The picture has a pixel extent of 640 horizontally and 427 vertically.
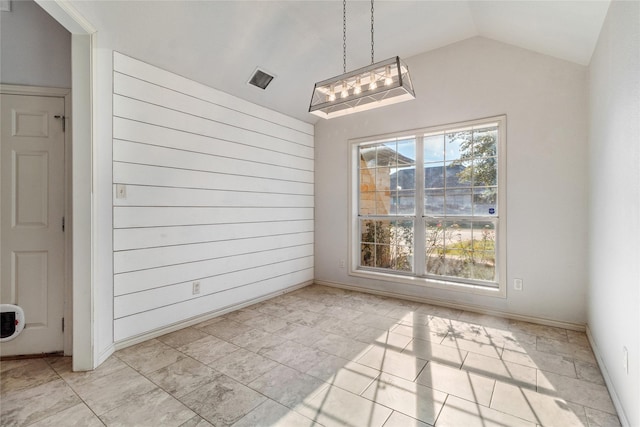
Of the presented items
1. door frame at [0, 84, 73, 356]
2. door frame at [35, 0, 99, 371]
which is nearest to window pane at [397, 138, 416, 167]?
door frame at [35, 0, 99, 371]

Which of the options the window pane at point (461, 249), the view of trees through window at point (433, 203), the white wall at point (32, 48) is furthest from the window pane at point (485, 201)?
the white wall at point (32, 48)

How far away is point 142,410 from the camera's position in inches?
69.9

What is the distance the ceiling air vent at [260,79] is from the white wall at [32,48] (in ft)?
5.27

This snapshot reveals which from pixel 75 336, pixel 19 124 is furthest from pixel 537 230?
pixel 19 124

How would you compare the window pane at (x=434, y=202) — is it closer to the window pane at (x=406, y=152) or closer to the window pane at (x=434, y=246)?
the window pane at (x=434, y=246)

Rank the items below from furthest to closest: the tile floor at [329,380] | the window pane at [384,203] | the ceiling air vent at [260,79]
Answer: the window pane at [384,203] → the ceiling air vent at [260,79] → the tile floor at [329,380]

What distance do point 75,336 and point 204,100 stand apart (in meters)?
2.41

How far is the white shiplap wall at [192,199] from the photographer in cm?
256

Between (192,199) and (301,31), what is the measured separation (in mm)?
2044

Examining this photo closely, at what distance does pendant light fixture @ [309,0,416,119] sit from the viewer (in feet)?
6.41

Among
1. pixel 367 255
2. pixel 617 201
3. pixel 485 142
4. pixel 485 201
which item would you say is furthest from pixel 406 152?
pixel 617 201

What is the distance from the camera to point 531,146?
10.0 ft

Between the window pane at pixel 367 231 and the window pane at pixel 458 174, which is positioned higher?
the window pane at pixel 458 174

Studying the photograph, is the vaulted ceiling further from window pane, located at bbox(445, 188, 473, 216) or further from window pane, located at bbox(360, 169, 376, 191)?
window pane, located at bbox(445, 188, 473, 216)
